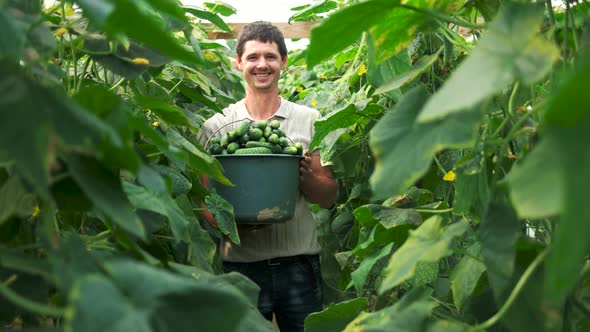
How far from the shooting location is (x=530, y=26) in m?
0.65

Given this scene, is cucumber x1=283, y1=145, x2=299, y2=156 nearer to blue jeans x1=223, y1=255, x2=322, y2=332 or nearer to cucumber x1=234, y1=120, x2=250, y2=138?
cucumber x1=234, y1=120, x2=250, y2=138

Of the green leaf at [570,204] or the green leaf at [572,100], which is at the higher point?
the green leaf at [572,100]

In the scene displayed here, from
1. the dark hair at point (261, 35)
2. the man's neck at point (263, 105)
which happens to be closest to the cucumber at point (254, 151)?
the man's neck at point (263, 105)

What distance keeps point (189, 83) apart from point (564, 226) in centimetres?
207

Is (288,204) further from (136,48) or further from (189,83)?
(136,48)

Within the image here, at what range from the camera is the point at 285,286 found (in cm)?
239

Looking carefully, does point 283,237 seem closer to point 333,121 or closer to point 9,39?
point 333,121

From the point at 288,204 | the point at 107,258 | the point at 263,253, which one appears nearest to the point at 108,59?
the point at 107,258

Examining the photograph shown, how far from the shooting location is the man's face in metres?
2.51

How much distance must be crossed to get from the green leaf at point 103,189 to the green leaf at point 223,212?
131 centimetres

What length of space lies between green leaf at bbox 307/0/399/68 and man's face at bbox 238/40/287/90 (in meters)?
1.70

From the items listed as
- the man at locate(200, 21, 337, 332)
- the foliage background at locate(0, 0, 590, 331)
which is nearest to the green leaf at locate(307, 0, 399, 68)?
the foliage background at locate(0, 0, 590, 331)

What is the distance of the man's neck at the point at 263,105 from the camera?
2520mm

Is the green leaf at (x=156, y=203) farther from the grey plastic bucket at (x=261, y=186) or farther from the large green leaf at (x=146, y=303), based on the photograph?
the grey plastic bucket at (x=261, y=186)
